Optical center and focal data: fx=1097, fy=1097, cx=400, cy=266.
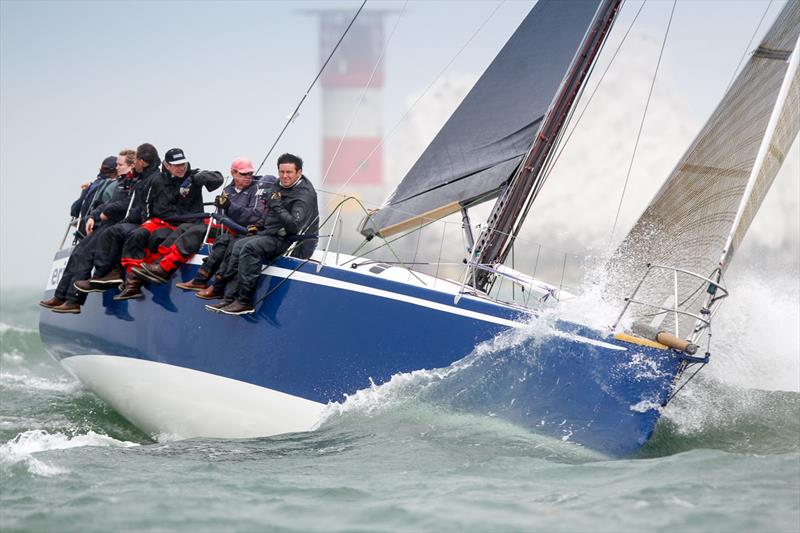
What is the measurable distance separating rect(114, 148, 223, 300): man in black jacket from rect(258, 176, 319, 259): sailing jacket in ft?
2.40

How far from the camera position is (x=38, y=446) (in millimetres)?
6473

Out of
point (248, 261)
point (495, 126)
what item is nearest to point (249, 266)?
point (248, 261)

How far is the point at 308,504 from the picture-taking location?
16.5 ft

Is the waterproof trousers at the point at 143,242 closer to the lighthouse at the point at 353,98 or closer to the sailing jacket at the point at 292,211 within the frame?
the sailing jacket at the point at 292,211

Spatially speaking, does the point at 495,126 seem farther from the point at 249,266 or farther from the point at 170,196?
the point at 170,196

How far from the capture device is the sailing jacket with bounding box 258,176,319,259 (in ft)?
22.8

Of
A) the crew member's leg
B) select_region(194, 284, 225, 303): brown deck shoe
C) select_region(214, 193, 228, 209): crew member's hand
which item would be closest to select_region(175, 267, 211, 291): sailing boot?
select_region(194, 284, 225, 303): brown deck shoe

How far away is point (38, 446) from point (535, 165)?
147 inches

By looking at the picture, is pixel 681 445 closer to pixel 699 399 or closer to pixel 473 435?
pixel 699 399

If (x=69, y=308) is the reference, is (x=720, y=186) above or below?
above

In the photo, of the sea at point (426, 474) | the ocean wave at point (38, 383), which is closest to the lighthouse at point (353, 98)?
the ocean wave at point (38, 383)

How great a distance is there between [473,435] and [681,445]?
3.96 ft

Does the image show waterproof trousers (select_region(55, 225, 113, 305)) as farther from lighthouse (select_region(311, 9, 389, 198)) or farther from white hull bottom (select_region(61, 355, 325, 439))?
lighthouse (select_region(311, 9, 389, 198))

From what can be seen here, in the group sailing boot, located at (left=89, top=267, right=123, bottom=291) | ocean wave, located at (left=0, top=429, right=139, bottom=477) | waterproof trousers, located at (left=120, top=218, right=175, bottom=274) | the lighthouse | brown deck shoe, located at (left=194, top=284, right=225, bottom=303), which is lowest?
ocean wave, located at (left=0, top=429, right=139, bottom=477)
